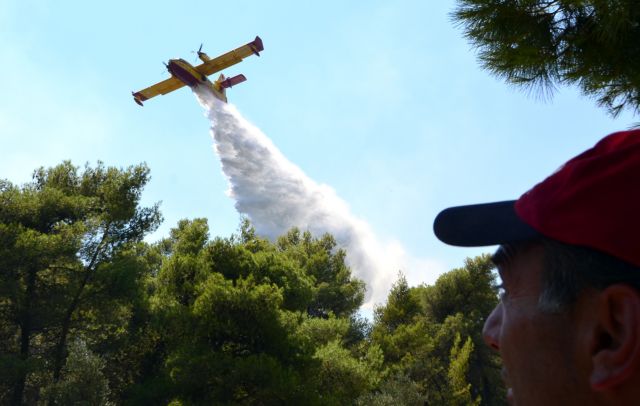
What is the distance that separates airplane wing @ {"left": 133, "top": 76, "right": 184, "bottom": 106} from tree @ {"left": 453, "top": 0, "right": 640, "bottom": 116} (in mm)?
44674

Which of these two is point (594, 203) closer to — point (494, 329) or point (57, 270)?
point (494, 329)

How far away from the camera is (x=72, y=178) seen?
99.4 feet

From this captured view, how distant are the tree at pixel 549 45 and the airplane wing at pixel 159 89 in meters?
44.7

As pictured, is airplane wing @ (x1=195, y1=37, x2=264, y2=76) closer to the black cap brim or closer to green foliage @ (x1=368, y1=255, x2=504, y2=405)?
green foliage @ (x1=368, y1=255, x2=504, y2=405)

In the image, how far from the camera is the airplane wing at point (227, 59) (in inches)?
1812

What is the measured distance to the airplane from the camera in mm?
44438

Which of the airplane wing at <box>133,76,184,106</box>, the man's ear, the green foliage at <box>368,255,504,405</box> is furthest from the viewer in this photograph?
the airplane wing at <box>133,76,184,106</box>

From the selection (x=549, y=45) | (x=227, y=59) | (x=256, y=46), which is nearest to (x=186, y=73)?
(x=227, y=59)

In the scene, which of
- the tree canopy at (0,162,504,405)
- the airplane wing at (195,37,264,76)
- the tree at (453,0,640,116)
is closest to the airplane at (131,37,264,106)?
the airplane wing at (195,37,264,76)

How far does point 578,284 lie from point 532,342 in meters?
0.11

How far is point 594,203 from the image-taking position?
97 cm

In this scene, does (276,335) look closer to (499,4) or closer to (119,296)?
(119,296)

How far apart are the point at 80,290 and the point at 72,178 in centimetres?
581

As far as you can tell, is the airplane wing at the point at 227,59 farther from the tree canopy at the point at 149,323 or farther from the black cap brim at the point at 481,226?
the black cap brim at the point at 481,226
